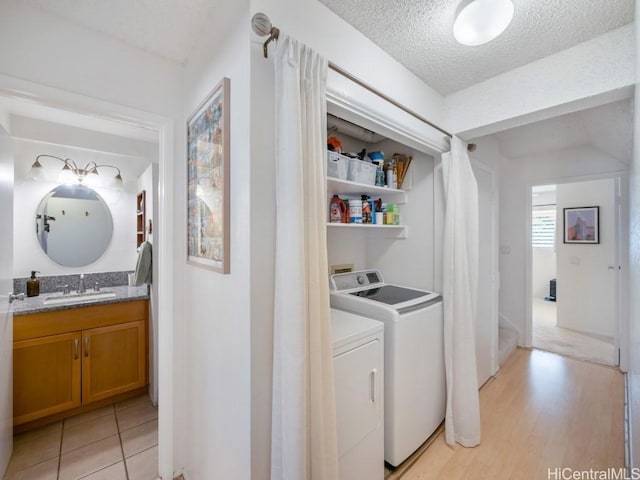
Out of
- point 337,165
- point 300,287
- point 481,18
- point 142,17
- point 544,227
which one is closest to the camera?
point 300,287

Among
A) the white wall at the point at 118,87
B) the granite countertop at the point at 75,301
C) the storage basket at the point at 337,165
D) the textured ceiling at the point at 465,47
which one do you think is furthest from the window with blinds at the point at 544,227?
the granite countertop at the point at 75,301

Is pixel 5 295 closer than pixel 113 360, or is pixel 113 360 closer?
pixel 5 295

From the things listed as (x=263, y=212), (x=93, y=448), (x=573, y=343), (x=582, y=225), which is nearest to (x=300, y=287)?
(x=263, y=212)

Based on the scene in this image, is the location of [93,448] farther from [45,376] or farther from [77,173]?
[77,173]

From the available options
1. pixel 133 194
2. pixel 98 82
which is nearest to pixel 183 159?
pixel 98 82

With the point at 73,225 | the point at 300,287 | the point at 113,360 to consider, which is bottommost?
the point at 113,360

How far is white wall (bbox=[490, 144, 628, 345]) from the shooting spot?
10.2 feet

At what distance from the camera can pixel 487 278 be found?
2551mm

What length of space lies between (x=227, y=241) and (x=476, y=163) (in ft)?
7.61

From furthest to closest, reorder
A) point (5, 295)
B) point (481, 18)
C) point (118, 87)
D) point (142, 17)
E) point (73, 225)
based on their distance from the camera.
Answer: point (73, 225)
point (5, 295)
point (118, 87)
point (142, 17)
point (481, 18)

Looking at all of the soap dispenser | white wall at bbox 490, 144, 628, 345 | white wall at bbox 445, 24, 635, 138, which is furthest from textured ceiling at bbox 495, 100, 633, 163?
the soap dispenser

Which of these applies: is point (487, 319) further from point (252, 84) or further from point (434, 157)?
point (252, 84)

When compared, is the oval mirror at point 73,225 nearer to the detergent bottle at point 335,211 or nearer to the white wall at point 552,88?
the detergent bottle at point 335,211

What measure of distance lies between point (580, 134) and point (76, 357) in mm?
4902
